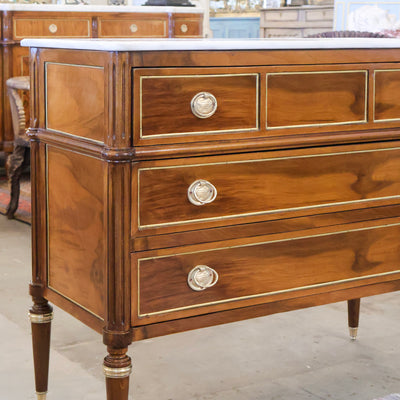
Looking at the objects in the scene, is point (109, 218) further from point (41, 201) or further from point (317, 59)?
point (317, 59)

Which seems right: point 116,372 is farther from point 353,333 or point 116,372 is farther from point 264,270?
A: point 353,333

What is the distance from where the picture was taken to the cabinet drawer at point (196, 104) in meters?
1.85

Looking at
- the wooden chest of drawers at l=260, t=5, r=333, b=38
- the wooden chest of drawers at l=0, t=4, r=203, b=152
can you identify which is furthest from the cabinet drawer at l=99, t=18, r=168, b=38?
the wooden chest of drawers at l=260, t=5, r=333, b=38

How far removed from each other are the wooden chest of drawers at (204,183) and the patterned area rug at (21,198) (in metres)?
2.79

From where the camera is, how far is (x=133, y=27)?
267 inches

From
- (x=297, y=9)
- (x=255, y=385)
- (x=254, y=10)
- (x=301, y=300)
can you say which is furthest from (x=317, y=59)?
(x=254, y=10)

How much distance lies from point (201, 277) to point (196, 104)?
0.43 metres

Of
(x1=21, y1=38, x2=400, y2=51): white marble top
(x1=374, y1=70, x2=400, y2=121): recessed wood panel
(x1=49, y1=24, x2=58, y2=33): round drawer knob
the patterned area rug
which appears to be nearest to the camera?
(x1=21, y1=38, x2=400, y2=51): white marble top

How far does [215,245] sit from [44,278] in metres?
0.56

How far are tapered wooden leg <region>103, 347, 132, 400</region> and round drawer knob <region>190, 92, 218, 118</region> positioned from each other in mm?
609

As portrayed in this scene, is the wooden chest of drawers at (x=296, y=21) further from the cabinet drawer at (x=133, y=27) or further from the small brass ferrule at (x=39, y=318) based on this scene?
the small brass ferrule at (x=39, y=318)

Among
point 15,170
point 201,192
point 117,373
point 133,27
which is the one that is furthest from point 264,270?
point 133,27

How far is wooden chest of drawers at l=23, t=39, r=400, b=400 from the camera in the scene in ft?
6.13

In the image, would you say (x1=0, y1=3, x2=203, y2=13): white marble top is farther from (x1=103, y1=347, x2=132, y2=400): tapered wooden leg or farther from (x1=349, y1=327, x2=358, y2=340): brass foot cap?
(x1=103, y1=347, x2=132, y2=400): tapered wooden leg
